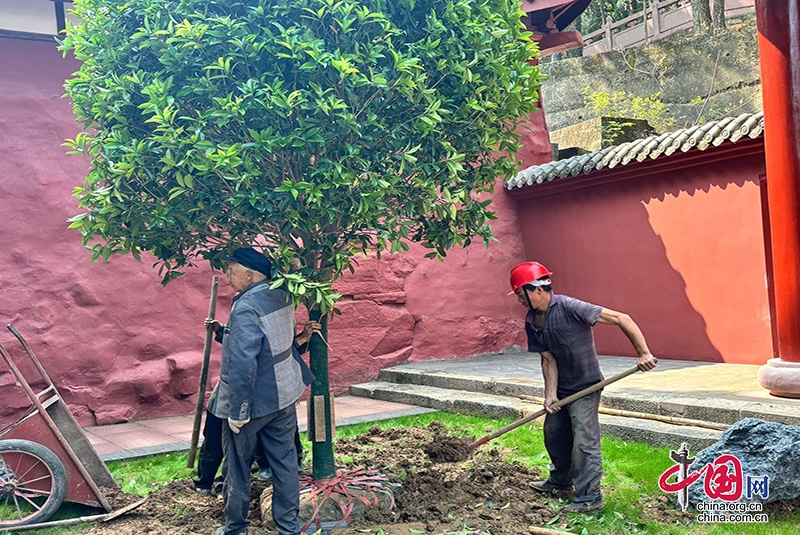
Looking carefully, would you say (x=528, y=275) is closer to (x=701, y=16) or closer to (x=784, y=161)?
(x=784, y=161)

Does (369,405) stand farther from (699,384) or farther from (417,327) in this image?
(699,384)

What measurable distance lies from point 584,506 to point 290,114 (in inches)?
114

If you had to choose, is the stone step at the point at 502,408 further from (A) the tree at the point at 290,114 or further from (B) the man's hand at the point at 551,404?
(A) the tree at the point at 290,114

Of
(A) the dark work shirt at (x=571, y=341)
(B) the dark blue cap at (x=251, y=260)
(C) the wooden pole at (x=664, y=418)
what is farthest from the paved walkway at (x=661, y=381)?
(B) the dark blue cap at (x=251, y=260)

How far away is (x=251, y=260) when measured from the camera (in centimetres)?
436

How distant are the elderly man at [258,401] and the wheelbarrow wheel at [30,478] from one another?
112cm

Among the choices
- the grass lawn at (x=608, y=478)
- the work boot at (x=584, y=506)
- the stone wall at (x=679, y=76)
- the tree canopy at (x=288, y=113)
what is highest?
the stone wall at (x=679, y=76)

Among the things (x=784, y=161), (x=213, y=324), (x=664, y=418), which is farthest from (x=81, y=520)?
(x=784, y=161)

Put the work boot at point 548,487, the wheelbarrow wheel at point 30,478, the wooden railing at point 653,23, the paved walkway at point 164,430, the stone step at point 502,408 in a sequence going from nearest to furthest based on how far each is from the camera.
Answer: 1. the wheelbarrow wheel at point 30,478
2. the work boot at point 548,487
3. the stone step at point 502,408
4. the paved walkway at point 164,430
5. the wooden railing at point 653,23

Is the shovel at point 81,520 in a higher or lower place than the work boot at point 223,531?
higher

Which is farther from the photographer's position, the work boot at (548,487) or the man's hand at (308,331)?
the work boot at (548,487)

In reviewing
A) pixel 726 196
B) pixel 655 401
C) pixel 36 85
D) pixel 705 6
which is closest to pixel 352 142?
pixel 655 401

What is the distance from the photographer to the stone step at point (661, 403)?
5.64 meters

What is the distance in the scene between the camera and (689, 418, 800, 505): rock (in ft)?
13.8
